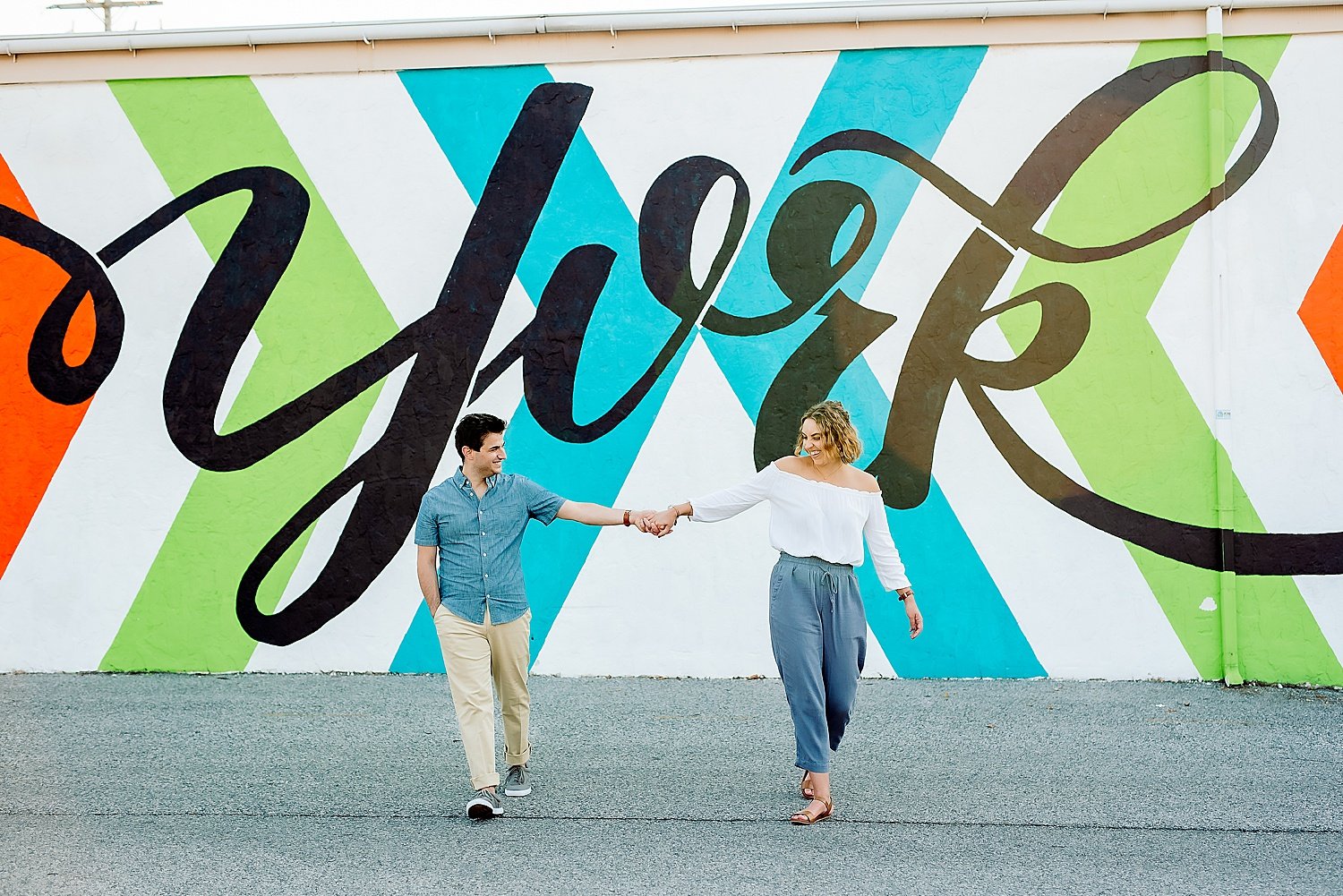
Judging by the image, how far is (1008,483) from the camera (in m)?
7.68

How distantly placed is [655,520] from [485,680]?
1.08m

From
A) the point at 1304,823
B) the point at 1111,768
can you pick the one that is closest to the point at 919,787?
the point at 1111,768

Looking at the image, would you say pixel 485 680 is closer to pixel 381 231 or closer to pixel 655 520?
pixel 655 520

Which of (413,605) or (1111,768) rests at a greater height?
(413,605)

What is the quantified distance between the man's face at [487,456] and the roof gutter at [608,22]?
3.55 metres

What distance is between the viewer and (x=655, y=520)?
579cm

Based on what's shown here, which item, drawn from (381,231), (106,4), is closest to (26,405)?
(381,231)

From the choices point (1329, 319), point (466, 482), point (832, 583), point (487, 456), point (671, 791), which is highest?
point (1329, 319)

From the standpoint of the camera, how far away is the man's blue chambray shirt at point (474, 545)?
5.41 metres

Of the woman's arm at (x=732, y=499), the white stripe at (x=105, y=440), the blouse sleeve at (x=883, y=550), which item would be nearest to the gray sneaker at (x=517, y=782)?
the woman's arm at (x=732, y=499)

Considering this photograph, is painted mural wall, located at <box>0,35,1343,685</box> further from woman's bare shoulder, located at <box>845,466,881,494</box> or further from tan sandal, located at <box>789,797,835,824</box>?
tan sandal, located at <box>789,797,835,824</box>

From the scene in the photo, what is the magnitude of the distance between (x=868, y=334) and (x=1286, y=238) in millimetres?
2574

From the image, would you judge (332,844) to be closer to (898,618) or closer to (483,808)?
(483,808)

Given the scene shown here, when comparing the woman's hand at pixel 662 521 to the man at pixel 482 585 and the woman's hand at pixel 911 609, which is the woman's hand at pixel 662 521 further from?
the woman's hand at pixel 911 609
